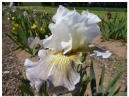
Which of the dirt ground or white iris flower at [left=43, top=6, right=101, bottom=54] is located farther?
the dirt ground

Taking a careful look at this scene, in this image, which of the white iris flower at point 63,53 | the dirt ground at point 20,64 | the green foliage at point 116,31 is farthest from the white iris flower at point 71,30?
the green foliage at point 116,31

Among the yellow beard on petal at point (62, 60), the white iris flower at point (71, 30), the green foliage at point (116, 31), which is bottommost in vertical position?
the yellow beard on petal at point (62, 60)

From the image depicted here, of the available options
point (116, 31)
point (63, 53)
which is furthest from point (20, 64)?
point (116, 31)

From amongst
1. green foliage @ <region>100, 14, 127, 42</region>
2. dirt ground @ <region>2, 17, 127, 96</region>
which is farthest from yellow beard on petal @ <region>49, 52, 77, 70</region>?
green foliage @ <region>100, 14, 127, 42</region>

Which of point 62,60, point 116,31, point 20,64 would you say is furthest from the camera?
point 116,31

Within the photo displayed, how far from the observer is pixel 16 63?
203 cm

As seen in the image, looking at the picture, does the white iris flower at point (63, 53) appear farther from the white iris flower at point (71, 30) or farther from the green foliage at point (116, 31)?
the green foliage at point (116, 31)

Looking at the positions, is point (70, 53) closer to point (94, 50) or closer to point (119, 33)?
point (94, 50)

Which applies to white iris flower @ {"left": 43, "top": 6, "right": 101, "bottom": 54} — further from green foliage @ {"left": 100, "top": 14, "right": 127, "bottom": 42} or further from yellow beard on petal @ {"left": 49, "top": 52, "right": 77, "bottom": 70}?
green foliage @ {"left": 100, "top": 14, "right": 127, "bottom": 42}

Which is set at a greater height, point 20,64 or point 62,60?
point 62,60

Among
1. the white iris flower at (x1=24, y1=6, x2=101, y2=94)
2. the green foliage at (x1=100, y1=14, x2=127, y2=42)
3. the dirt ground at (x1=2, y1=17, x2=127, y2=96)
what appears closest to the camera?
the white iris flower at (x1=24, y1=6, x2=101, y2=94)

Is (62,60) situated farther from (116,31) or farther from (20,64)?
(116,31)

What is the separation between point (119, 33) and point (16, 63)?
6.14 feet

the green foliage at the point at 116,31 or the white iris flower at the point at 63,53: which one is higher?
the green foliage at the point at 116,31
